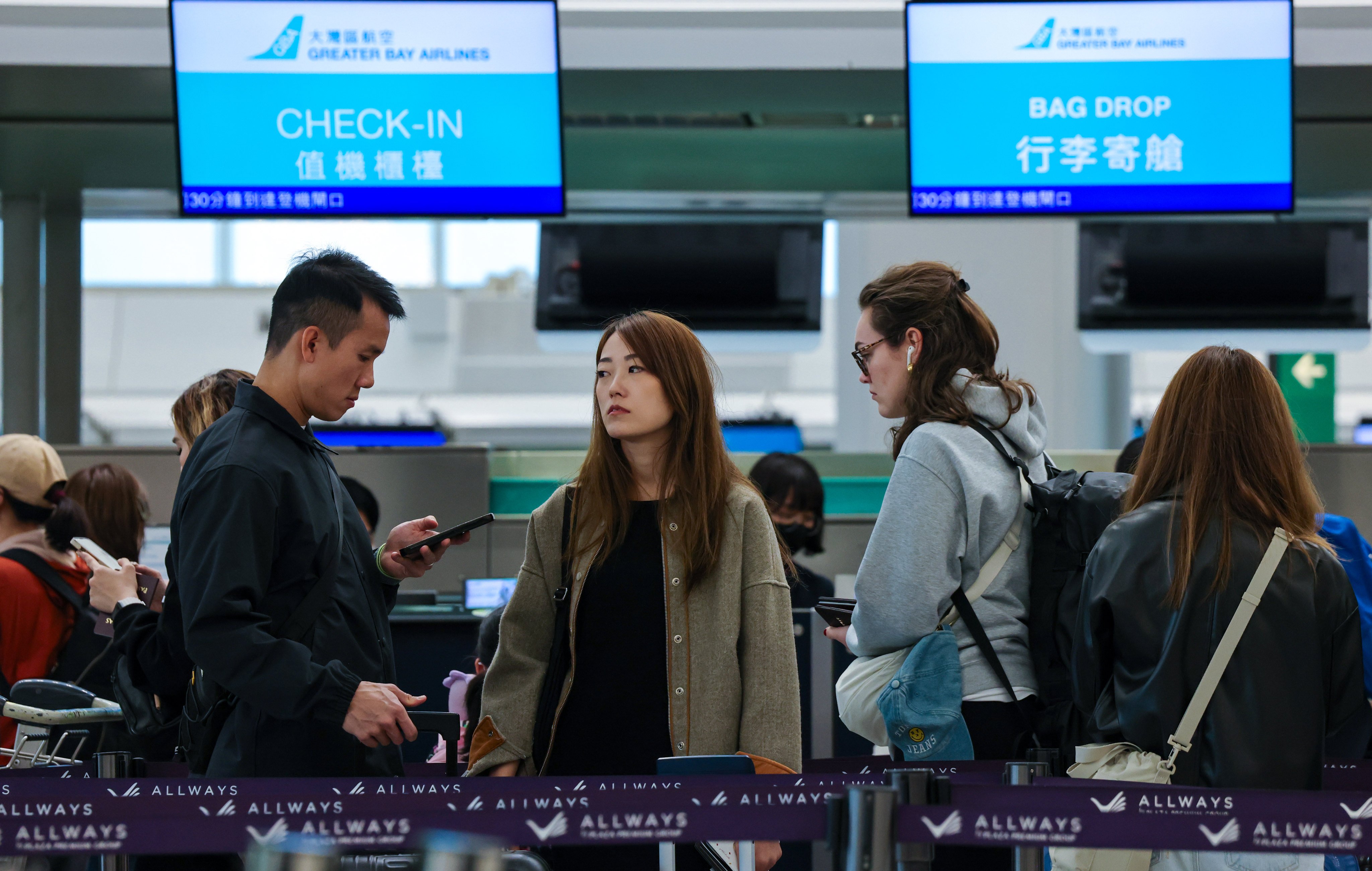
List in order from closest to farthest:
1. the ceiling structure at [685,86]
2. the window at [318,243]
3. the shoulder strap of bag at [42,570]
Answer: the shoulder strap of bag at [42,570] < the ceiling structure at [685,86] < the window at [318,243]

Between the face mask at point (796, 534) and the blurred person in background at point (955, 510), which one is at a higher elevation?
the blurred person in background at point (955, 510)

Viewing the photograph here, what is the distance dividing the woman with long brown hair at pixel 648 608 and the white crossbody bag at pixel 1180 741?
1.68 feet

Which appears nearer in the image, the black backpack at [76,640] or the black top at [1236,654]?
the black top at [1236,654]

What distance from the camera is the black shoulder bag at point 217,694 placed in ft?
6.95

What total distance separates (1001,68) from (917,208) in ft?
1.77

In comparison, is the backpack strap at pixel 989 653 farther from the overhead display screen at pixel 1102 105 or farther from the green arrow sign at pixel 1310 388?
the green arrow sign at pixel 1310 388

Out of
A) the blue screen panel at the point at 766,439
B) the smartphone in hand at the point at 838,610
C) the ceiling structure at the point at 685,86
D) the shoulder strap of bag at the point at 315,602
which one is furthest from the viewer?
the blue screen panel at the point at 766,439

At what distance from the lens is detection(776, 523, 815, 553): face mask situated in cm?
427

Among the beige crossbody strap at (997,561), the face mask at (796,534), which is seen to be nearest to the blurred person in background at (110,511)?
the face mask at (796,534)

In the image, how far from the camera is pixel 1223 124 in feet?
14.2

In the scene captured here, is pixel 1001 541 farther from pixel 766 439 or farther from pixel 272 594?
pixel 766 439

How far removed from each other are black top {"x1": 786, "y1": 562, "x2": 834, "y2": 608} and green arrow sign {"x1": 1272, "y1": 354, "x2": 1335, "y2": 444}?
6.55 meters

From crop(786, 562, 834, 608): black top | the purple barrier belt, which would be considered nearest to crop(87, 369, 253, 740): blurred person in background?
the purple barrier belt

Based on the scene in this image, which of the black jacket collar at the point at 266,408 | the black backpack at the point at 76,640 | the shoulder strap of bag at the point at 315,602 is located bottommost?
the black backpack at the point at 76,640
